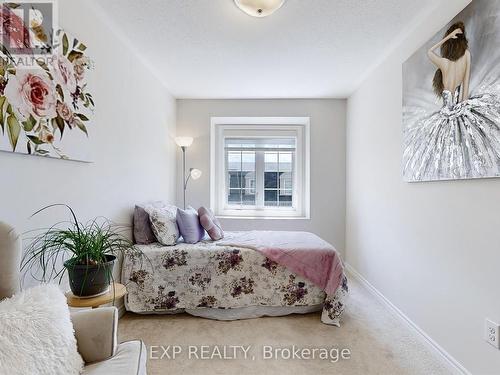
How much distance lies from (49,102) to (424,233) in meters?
2.63

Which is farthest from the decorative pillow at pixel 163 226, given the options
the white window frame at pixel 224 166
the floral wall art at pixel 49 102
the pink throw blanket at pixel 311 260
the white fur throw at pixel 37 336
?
the white window frame at pixel 224 166

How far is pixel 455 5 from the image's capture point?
6.01 feet

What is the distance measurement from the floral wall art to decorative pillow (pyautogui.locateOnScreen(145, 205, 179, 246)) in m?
0.84

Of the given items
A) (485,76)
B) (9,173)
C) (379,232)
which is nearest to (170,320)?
(9,173)

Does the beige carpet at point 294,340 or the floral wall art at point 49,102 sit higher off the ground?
the floral wall art at point 49,102

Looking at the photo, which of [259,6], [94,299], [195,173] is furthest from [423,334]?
[195,173]

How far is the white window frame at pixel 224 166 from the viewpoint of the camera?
445cm

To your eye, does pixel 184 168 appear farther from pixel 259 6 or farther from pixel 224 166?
pixel 259 6

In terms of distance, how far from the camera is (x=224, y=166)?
465cm

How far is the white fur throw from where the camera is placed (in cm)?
90

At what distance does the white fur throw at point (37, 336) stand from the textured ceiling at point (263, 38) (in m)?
1.99

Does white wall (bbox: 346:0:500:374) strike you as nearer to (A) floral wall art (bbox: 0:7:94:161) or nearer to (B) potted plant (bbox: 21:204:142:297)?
(B) potted plant (bbox: 21:204:142:297)

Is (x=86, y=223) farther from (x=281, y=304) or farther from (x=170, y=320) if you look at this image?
(x=281, y=304)

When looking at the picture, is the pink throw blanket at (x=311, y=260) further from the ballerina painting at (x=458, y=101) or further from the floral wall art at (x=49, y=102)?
the floral wall art at (x=49, y=102)
